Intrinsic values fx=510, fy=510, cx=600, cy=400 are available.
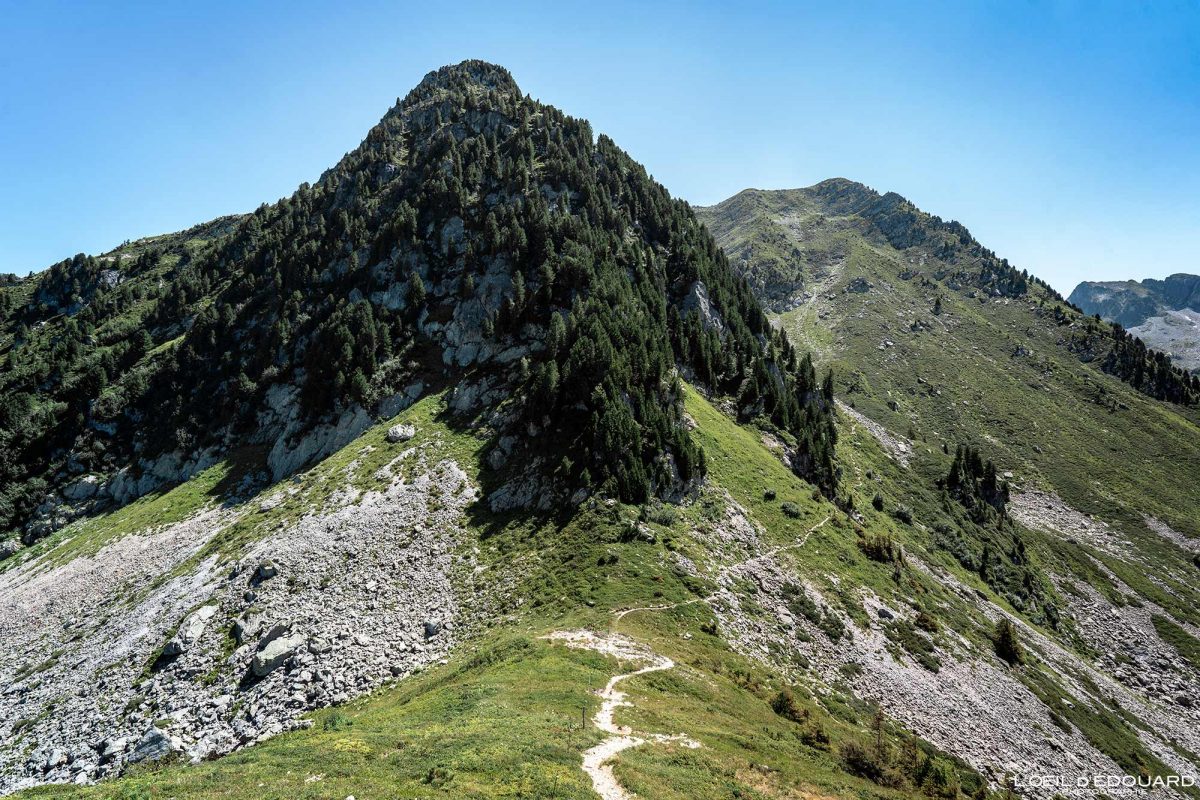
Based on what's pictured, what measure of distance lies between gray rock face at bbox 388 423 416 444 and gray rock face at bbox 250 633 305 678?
102ft

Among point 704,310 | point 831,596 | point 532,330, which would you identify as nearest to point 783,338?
point 704,310

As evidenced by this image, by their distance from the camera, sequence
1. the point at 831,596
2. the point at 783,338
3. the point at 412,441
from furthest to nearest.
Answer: the point at 783,338 → the point at 412,441 → the point at 831,596

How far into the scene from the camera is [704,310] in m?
98.4

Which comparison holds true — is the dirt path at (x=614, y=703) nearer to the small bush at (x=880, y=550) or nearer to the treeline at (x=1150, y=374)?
the small bush at (x=880, y=550)

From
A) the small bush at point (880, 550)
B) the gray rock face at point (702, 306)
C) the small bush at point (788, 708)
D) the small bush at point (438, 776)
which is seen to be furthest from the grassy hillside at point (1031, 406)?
the small bush at point (438, 776)

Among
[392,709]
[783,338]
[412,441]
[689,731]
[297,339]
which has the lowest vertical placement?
[392,709]

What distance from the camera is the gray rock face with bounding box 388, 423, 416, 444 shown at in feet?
216

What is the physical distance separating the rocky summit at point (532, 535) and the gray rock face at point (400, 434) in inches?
12.8

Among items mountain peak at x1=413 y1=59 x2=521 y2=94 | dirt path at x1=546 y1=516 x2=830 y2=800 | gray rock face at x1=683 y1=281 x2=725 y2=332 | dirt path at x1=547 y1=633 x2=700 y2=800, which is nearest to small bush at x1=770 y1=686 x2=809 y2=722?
dirt path at x1=547 y1=633 x2=700 y2=800

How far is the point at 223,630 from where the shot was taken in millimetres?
40656

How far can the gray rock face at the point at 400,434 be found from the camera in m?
65.8

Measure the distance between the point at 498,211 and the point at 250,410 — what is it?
180 ft

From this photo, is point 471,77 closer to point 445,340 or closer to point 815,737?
point 445,340

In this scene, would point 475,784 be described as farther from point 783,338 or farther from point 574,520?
point 783,338
